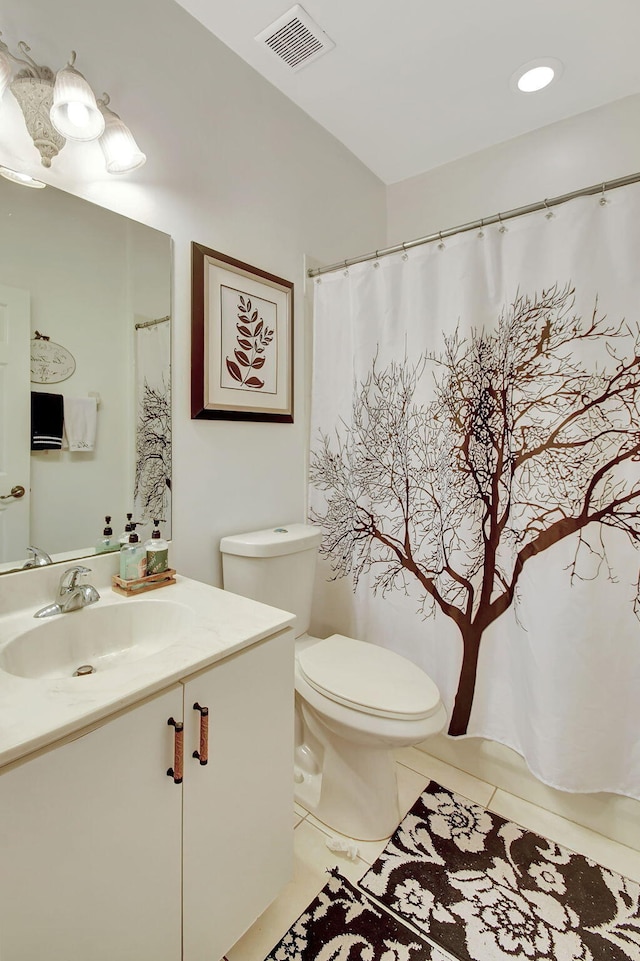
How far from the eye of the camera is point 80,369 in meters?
1.18

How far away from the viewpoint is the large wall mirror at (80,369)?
1.06 meters

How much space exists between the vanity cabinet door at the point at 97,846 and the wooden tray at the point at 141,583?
0.45 meters

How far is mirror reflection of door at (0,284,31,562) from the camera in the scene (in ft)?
3.42

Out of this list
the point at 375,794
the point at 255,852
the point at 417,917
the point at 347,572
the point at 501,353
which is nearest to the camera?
the point at 255,852

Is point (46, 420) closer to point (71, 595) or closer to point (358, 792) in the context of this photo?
point (71, 595)

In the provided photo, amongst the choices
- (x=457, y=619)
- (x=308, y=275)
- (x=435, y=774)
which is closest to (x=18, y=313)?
(x=308, y=275)

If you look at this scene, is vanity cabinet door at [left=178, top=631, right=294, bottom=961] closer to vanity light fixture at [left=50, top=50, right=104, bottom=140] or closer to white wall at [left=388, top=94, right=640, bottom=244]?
vanity light fixture at [left=50, top=50, right=104, bottom=140]

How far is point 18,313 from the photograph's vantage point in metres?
1.06

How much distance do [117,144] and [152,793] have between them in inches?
58.5

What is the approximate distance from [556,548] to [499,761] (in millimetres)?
839

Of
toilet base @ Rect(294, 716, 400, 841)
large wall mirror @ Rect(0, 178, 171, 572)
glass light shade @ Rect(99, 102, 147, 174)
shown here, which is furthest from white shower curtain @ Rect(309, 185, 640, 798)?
glass light shade @ Rect(99, 102, 147, 174)

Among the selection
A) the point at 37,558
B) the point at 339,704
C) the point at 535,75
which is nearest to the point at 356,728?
the point at 339,704

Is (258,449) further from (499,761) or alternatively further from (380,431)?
(499,761)

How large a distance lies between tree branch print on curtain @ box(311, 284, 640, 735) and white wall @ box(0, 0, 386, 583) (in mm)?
317
